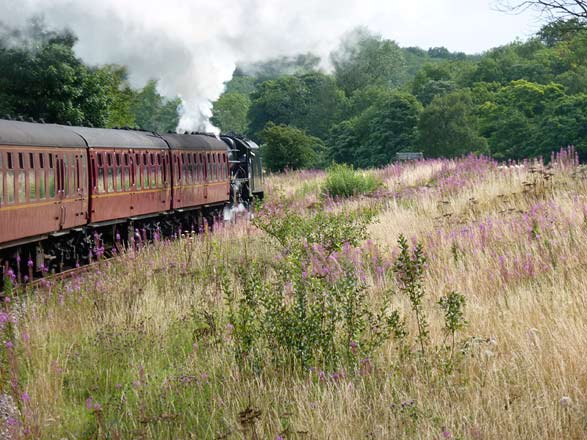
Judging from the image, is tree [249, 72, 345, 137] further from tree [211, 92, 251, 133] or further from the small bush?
the small bush

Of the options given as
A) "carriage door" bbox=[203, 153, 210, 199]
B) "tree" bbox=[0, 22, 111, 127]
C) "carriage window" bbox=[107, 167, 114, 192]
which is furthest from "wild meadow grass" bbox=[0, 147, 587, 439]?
"tree" bbox=[0, 22, 111, 127]

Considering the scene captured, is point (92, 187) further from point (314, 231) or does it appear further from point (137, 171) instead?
point (314, 231)

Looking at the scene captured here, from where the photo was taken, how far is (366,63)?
117438 mm

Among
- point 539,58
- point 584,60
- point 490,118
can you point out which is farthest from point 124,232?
point 539,58

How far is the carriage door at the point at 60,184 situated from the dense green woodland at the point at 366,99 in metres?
2.77

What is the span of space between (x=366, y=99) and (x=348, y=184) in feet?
262

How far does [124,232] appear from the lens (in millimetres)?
18578

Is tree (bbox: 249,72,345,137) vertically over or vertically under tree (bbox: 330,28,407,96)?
under

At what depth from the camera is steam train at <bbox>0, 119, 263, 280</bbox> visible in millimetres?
12758

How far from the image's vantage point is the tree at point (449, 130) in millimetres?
69812

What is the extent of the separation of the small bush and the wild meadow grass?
12.3m

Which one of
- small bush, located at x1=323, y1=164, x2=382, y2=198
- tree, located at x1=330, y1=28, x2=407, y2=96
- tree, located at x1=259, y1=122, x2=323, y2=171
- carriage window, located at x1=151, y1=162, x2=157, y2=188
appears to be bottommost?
small bush, located at x1=323, y1=164, x2=382, y2=198

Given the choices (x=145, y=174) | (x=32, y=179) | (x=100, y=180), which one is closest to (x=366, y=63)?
(x=145, y=174)

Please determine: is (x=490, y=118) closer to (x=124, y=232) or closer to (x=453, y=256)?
(x=124, y=232)
